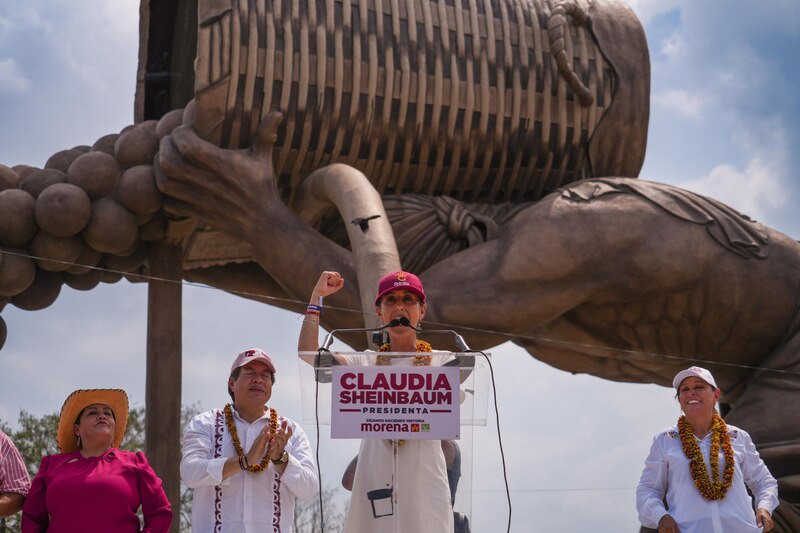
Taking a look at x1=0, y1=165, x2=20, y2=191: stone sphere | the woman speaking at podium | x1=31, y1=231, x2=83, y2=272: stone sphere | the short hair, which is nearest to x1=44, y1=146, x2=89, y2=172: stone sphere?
x1=0, y1=165, x2=20, y2=191: stone sphere

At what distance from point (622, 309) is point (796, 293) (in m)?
0.98

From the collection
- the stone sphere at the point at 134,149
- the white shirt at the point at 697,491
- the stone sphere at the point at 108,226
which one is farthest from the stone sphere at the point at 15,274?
the white shirt at the point at 697,491

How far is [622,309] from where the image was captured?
7.66 meters

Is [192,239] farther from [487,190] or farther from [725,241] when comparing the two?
[725,241]

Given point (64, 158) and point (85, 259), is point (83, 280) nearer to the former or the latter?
point (85, 259)

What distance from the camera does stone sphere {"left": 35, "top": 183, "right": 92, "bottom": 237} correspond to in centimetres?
721

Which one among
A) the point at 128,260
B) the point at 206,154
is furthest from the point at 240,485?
the point at 128,260

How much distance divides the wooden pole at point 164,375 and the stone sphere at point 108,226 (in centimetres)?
49

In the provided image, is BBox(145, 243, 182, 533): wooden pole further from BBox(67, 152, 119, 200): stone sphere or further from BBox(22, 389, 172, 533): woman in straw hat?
BBox(22, 389, 172, 533): woman in straw hat

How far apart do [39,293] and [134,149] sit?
0.98 m

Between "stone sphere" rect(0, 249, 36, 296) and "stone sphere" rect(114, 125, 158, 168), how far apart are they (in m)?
0.76

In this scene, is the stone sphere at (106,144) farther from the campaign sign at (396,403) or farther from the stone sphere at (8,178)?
the campaign sign at (396,403)

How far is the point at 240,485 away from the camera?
3.81 meters

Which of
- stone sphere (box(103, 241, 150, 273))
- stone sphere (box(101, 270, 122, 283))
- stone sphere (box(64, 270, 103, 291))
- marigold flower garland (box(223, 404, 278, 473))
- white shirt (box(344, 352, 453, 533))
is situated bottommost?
white shirt (box(344, 352, 453, 533))
